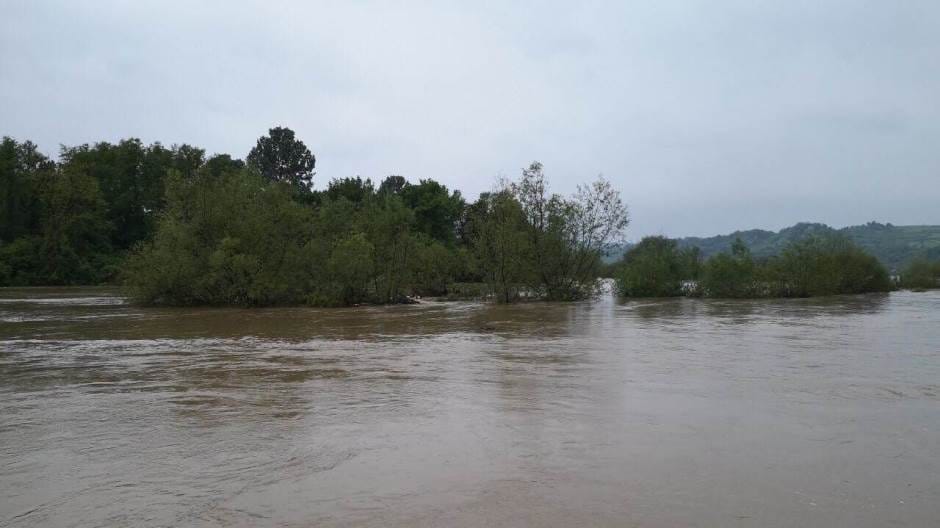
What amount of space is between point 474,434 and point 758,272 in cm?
2916

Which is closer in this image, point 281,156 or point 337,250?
point 337,250

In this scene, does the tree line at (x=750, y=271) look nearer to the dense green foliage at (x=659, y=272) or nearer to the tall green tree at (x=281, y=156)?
the dense green foliage at (x=659, y=272)

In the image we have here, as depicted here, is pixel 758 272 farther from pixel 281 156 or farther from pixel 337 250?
pixel 281 156

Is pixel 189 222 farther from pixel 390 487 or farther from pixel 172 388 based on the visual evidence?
pixel 390 487

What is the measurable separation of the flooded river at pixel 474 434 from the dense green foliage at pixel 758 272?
59.4 ft

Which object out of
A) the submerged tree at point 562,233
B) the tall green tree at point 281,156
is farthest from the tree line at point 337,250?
the tall green tree at point 281,156

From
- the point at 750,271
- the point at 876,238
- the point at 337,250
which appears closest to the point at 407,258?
the point at 337,250

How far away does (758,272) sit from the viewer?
31.7 metres

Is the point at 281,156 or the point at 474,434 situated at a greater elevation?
the point at 281,156

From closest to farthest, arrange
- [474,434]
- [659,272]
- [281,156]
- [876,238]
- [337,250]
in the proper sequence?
[474,434]
[337,250]
[659,272]
[281,156]
[876,238]

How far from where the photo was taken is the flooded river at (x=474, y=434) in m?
4.51

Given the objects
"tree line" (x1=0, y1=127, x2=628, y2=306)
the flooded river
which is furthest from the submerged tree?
the flooded river

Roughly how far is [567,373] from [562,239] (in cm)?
2194

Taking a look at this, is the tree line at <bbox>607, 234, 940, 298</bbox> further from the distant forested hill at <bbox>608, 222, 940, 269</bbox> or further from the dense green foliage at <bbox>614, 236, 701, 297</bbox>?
the distant forested hill at <bbox>608, 222, 940, 269</bbox>
